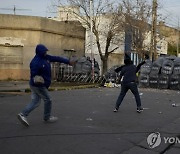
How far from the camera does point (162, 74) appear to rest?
67.3 ft

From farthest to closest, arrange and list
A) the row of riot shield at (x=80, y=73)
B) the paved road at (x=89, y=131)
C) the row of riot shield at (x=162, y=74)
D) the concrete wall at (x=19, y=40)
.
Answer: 1. the concrete wall at (x=19, y=40)
2. the row of riot shield at (x=80, y=73)
3. the row of riot shield at (x=162, y=74)
4. the paved road at (x=89, y=131)

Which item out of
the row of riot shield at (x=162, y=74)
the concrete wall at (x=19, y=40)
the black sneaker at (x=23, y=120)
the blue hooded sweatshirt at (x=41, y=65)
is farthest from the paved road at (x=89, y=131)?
the concrete wall at (x=19, y=40)

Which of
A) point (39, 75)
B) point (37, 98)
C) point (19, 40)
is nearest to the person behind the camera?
point (39, 75)

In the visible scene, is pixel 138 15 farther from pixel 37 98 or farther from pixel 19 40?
pixel 37 98

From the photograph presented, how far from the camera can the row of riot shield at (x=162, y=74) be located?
2014 centimetres

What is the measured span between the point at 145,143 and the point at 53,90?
39.2 ft

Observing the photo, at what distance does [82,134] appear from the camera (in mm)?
6996

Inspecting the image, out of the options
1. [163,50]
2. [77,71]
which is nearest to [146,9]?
[77,71]

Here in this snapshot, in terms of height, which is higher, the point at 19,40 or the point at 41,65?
the point at 19,40

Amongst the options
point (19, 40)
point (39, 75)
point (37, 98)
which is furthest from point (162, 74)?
point (39, 75)

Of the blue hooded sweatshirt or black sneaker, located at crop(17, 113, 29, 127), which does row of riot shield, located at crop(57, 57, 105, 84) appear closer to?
the blue hooded sweatshirt

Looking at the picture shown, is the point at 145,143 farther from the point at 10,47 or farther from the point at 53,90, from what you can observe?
the point at 10,47

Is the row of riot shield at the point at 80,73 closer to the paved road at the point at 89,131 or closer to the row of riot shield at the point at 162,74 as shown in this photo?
the row of riot shield at the point at 162,74

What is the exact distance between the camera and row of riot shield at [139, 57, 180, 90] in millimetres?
20136
